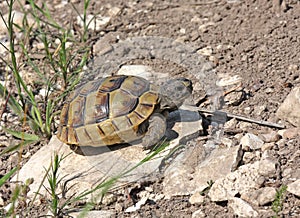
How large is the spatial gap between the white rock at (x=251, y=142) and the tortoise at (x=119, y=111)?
602 mm

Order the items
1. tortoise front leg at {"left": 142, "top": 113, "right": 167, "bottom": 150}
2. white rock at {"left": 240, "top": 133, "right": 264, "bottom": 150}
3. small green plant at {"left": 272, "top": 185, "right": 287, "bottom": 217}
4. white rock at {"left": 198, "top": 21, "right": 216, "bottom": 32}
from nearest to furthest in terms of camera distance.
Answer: small green plant at {"left": 272, "top": 185, "right": 287, "bottom": 217}
white rock at {"left": 240, "top": 133, "right": 264, "bottom": 150}
tortoise front leg at {"left": 142, "top": 113, "right": 167, "bottom": 150}
white rock at {"left": 198, "top": 21, "right": 216, "bottom": 32}

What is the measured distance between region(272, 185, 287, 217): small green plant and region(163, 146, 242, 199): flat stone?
431mm

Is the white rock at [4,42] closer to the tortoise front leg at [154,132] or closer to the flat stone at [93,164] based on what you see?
the flat stone at [93,164]

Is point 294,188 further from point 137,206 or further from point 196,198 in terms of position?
point 137,206

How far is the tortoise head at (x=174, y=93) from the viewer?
4.32 m

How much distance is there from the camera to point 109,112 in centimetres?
417

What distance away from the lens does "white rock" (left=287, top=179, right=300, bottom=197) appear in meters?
3.43

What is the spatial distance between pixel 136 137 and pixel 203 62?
4.04 feet

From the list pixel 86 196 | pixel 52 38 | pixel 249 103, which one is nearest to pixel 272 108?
pixel 249 103

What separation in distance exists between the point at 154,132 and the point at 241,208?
0.95 meters

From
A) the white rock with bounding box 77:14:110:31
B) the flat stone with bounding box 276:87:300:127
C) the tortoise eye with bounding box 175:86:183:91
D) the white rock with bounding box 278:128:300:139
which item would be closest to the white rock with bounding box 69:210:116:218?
the tortoise eye with bounding box 175:86:183:91

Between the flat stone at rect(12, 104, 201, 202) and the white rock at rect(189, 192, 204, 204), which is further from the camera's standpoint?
the flat stone at rect(12, 104, 201, 202)

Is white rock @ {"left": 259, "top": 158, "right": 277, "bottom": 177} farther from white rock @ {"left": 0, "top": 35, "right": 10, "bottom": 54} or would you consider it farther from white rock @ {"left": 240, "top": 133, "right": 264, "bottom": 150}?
white rock @ {"left": 0, "top": 35, "right": 10, "bottom": 54}

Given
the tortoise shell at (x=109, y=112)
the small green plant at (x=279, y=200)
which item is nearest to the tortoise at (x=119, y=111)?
the tortoise shell at (x=109, y=112)
